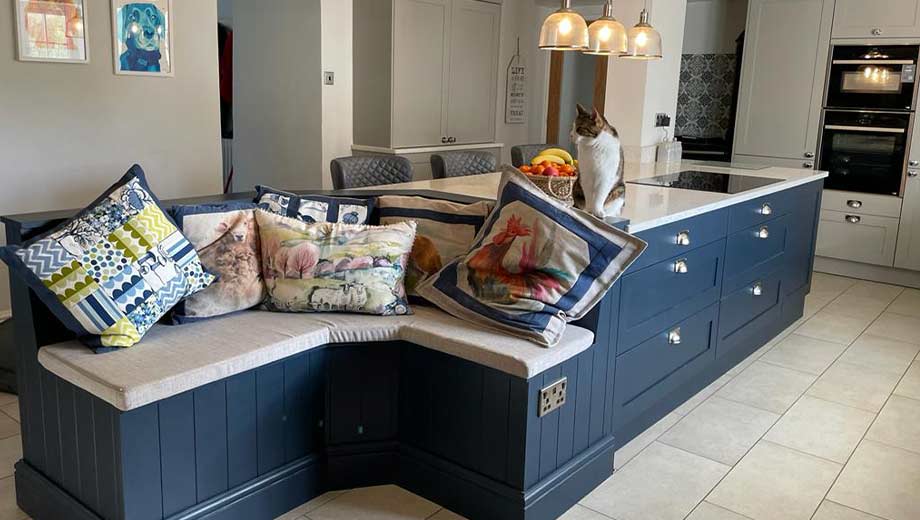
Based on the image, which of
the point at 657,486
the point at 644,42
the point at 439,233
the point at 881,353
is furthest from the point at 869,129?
the point at 439,233

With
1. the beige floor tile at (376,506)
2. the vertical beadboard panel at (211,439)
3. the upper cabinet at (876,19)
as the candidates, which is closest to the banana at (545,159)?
the beige floor tile at (376,506)

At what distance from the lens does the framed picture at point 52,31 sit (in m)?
3.48

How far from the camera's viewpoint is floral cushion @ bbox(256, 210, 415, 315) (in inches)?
97.0

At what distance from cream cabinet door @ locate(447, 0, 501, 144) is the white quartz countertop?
2.29m

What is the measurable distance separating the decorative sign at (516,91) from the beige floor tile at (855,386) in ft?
13.0

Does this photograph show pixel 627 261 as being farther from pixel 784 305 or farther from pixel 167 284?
pixel 784 305

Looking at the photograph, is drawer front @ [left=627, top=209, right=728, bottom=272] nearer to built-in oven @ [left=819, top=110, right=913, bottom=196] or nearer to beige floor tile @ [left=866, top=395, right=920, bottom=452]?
beige floor tile @ [left=866, top=395, right=920, bottom=452]

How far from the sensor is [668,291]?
9.86 feet

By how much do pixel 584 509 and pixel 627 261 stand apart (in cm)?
82

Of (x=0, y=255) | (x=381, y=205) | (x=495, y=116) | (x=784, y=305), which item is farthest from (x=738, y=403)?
(x=495, y=116)

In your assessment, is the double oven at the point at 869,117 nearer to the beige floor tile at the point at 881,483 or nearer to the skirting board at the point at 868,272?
the skirting board at the point at 868,272

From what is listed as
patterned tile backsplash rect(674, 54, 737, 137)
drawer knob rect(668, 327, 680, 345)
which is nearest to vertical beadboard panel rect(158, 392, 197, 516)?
drawer knob rect(668, 327, 680, 345)

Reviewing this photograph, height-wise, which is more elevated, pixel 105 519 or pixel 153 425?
pixel 153 425

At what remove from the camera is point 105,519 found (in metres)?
2.01
